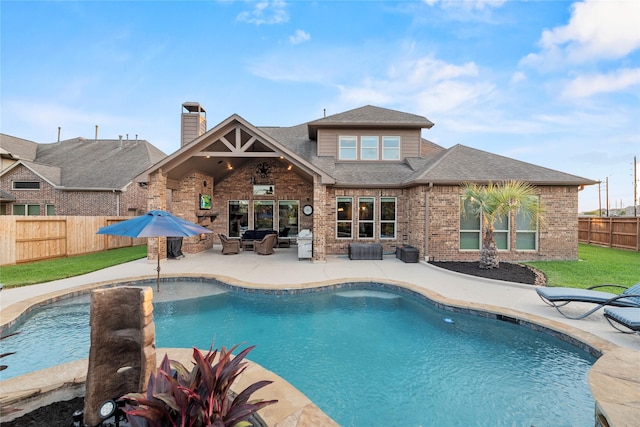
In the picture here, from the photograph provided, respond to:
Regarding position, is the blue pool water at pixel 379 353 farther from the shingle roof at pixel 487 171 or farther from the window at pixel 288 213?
the window at pixel 288 213

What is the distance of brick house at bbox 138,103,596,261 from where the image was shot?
11320 millimetres

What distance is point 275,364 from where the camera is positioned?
446 cm

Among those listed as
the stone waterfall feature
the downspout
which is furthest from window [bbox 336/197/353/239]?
the stone waterfall feature

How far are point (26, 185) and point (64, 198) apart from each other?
8.77 feet

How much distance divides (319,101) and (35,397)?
21555 millimetres

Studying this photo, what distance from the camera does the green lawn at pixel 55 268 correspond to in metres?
8.34

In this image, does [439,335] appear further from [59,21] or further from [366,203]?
[59,21]

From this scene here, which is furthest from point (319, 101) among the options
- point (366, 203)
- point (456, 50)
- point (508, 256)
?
point (508, 256)

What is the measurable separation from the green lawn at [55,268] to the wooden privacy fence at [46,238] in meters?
0.38

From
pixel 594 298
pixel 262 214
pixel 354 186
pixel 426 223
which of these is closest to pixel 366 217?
pixel 354 186

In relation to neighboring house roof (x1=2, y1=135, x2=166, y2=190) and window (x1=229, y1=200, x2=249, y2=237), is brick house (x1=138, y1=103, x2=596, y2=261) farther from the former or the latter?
neighboring house roof (x1=2, y1=135, x2=166, y2=190)

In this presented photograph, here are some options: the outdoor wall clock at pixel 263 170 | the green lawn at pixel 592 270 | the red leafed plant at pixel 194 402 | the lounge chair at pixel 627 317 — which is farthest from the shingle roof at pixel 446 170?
the red leafed plant at pixel 194 402

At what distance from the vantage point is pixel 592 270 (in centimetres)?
958

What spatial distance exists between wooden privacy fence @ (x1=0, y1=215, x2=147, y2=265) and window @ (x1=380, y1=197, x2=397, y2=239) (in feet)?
45.9
